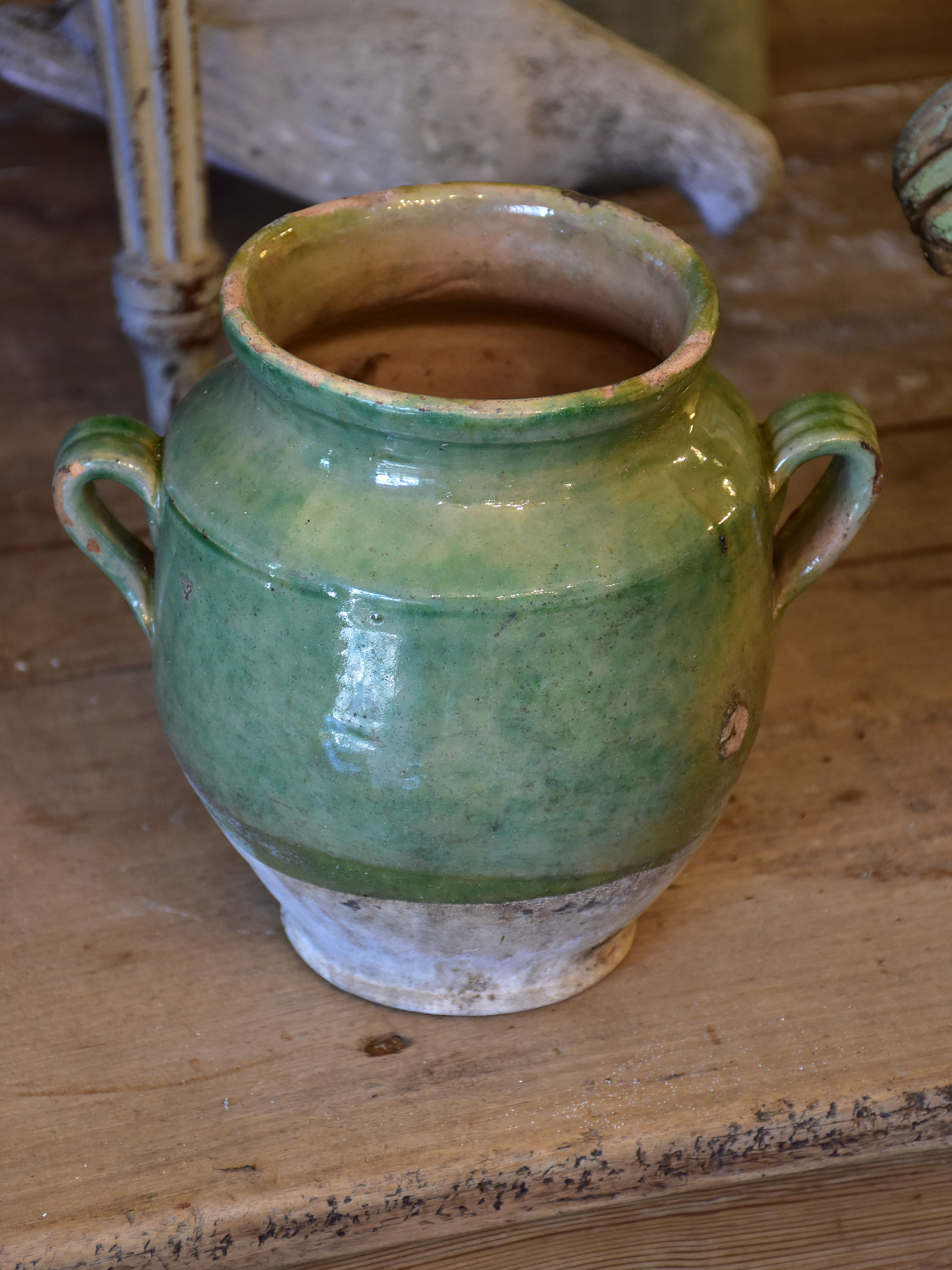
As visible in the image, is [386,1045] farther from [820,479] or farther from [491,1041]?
[820,479]

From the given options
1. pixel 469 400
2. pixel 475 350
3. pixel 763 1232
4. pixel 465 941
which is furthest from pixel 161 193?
pixel 763 1232

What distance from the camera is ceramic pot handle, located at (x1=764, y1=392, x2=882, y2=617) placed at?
24.7 inches

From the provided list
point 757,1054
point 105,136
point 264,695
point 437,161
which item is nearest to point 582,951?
point 757,1054

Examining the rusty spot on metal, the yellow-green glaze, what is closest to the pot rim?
the yellow-green glaze

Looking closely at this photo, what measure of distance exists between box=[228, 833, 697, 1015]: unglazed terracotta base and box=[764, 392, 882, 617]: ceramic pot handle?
0.47ft

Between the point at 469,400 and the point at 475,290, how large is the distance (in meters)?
0.15

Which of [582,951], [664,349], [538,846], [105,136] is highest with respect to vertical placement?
[664,349]

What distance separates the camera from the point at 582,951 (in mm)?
693

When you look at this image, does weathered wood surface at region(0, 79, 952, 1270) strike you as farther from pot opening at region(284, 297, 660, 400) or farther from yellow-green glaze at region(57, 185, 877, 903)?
pot opening at region(284, 297, 660, 400)

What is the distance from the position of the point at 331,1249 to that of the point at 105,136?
4.13 ft

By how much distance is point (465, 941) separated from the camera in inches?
25.0

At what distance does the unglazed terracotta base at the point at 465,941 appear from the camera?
620mm

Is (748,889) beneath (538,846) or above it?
beneath

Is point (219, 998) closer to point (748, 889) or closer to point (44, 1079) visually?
point (44, 1079)
